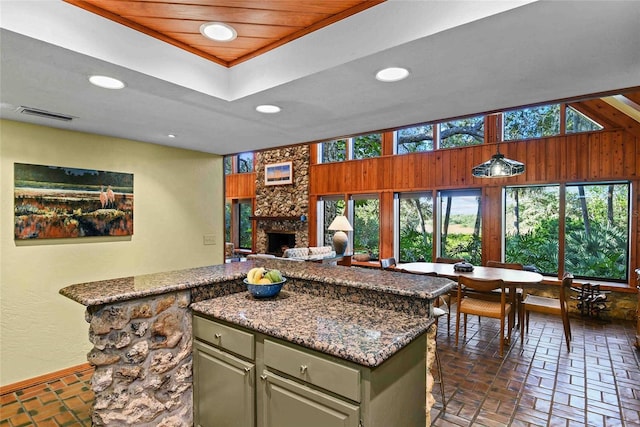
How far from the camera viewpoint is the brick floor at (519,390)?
2342mm

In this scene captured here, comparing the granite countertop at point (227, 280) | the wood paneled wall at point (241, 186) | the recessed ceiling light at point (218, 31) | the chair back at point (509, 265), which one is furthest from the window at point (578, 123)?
the wood paneled wall at point (241, 186)

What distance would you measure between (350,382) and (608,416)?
2.36m

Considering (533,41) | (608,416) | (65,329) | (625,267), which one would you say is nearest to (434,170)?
(625,267)

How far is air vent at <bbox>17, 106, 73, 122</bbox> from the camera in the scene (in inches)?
93.5

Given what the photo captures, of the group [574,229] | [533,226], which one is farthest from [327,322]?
[574,229]

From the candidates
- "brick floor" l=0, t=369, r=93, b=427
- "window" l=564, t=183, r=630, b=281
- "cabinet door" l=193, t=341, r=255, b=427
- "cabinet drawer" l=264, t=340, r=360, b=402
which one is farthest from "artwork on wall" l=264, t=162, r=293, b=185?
"cabinet drawer" l=264, t=340, r=360, b=402

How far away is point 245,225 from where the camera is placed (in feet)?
32.7

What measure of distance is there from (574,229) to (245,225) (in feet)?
26.1

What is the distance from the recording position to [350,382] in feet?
4.41

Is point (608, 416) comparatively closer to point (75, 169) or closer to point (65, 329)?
point (65, 329)

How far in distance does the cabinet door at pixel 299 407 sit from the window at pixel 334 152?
6.53 metres

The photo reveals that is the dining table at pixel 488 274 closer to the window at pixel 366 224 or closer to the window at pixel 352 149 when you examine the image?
the window at pixel 366 224

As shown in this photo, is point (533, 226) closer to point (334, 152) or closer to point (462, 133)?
point (462, 133)

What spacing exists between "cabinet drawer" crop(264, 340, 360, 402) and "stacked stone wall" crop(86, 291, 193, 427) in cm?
73
